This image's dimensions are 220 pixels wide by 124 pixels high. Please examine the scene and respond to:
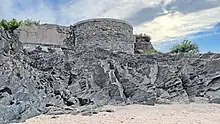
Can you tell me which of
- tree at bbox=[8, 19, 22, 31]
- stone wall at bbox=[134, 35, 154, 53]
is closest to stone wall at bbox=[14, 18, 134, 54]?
stone wall at bbox=[134, 35, 154, 53]

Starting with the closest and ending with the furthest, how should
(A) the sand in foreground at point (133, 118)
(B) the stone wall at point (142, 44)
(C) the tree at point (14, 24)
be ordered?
(A) the sand in foreground at point (133, 118) → (B) the stone wall at point (142, 44) → (C) the tree at point (14, 24)

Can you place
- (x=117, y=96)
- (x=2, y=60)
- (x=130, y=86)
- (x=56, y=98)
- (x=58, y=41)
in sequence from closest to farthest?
(x=2, y=60) → (x=56, y=98) → (x=117, y=96) → (x=130, y=86) → (x=58, y=41)

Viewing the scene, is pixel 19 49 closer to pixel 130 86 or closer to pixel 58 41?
pixel 130 86

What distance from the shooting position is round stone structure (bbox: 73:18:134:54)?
75.7ft

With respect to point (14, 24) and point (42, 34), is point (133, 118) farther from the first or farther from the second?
point (14, 24)

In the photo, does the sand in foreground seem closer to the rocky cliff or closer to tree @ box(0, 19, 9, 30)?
the rocky cliff

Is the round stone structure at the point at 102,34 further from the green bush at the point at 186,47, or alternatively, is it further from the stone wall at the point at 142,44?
the green bush at the point at 186,47

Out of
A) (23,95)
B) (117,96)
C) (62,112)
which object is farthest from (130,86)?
(23,95)

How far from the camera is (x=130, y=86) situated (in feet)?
46.3

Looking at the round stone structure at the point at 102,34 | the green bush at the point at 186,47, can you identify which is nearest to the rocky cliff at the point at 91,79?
the round stone structure at the point at 102,34

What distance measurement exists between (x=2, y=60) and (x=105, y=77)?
188 inches

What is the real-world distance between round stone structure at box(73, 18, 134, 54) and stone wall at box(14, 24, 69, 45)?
1.37 m

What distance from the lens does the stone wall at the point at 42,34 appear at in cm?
2147

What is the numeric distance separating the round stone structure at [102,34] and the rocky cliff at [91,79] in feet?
18.8
